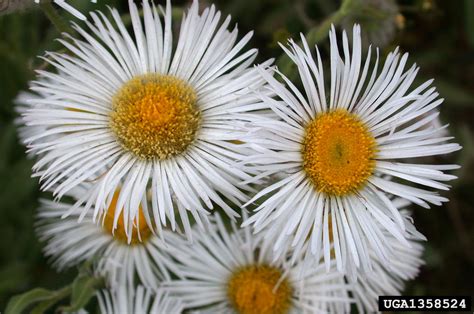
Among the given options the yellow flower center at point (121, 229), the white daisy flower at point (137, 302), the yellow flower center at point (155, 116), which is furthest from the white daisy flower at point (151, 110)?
the white daisy flower at point (137, 302)

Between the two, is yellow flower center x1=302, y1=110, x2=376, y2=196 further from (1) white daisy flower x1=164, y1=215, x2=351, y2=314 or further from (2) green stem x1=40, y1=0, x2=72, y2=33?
(2) green stem x1=40, y1=0, x2=72, y2=33

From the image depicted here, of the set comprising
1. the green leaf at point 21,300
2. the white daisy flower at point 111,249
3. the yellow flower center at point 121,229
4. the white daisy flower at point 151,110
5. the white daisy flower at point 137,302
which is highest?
the white daisy flower at point 151,110

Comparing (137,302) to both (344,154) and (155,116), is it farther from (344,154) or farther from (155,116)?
(344,154)

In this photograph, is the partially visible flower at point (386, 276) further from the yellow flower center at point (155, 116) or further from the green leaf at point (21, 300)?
the green leaf at point (21, 300)

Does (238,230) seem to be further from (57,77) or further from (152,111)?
(57,77)

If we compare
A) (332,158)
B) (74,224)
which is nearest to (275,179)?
(332,158)

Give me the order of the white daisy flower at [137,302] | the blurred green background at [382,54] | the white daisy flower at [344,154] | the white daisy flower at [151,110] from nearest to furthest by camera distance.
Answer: the white daisy flower at [344,154] → the white daisy flower at [151,110] → the white daisy flower at [137,302] → the blurred green background at [382,54]

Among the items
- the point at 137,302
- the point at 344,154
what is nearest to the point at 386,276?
the point at 344,154
